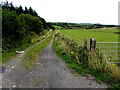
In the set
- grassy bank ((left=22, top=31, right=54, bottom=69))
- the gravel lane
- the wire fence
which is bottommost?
grassy bank ((left=22, top=31, right=54, bottom=69))

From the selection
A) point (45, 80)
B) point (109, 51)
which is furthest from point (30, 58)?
point (45, 80)

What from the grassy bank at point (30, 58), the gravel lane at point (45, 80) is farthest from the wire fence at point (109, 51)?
the grassy bank at point (30, 58)

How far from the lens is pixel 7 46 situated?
900 inches

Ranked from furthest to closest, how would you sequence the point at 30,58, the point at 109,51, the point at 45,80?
the point at 30,58
the point at 109,51
the point at 45,80

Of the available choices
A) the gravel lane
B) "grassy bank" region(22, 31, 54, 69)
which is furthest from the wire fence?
"grassy bank" region(22, 31, 54, 69)

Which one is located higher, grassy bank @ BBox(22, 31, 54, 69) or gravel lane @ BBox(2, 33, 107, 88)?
gravel lane @ BBox(2, 33, 107, 88)

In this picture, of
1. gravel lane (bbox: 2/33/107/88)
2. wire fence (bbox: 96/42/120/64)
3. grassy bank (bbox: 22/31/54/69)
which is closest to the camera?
gravel lane (bbox: 2/33/107/88)

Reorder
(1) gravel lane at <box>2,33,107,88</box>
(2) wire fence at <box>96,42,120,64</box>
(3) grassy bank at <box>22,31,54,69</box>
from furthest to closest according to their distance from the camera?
(3) grassy bank at <box>22,31,54,69</box> < (2) wire fence at <box>96,42,120,64</box> < (1) gravel lane at <box>2,33,107,88</box>

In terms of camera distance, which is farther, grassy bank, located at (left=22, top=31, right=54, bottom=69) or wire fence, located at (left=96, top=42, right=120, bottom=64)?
grassy bank, located at (left=22, top=31, right=54, bottom=69)

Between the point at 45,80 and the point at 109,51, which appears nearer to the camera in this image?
the point at 45,80

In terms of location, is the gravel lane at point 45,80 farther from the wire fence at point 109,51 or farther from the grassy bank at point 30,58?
the wire fence at point 109,51

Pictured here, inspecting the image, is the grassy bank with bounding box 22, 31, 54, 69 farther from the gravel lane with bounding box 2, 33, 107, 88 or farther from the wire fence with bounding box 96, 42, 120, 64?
the wire fence with bounding box 96, 42, 120, 64

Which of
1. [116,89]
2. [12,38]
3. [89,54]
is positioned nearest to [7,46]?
[12,38]

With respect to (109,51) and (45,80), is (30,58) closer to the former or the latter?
(109,51)
